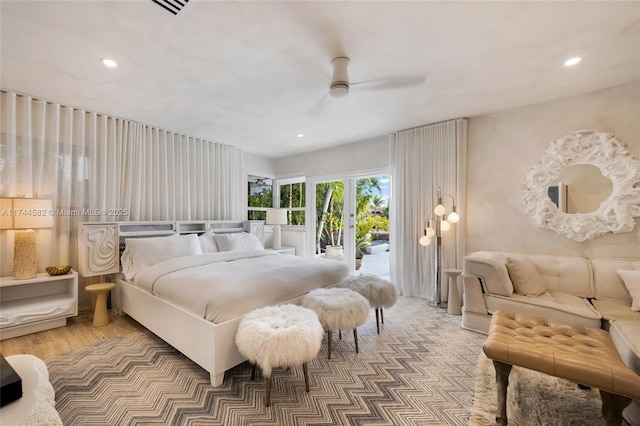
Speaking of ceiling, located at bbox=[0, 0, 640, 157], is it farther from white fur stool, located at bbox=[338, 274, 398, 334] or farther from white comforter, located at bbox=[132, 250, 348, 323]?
white fur stool, located at bbox=[338, 274, 398, 334]

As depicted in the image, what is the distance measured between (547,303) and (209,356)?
2919 mm

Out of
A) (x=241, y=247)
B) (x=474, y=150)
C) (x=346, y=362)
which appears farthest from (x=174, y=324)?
(x=474, y=150)

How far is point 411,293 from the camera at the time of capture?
403cm

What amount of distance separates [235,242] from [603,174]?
178 inches

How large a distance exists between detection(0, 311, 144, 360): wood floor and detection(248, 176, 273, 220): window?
9.41 feet

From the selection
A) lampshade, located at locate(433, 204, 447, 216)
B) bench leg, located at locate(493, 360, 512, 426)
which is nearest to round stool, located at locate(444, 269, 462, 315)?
lampshade, located at locate(433, 204, 447, 216)

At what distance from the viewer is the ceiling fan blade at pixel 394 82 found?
98.1 inches

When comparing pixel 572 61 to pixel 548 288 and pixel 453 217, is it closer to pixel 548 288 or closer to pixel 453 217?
pixel 453 217

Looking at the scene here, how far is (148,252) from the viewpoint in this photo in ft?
10.1

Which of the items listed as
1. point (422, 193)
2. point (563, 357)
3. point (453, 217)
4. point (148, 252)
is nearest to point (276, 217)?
point (148, 252)

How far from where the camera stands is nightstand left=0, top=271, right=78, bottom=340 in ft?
8.46

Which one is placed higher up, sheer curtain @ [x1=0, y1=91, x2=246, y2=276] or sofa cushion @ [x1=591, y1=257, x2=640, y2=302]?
sheer curtain @ [x1=0, y1=91, x2=246, y2=276]

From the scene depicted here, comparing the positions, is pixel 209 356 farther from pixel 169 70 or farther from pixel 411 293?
pixel 411 293

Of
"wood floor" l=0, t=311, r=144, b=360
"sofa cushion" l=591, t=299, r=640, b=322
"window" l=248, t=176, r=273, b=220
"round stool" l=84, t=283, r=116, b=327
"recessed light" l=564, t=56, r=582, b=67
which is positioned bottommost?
"wood floor" l=0, t=311, r=144, b=360
